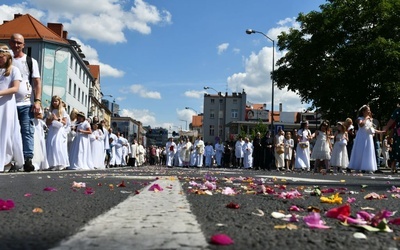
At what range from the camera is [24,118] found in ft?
27.3

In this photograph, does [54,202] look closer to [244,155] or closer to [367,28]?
[244,155]

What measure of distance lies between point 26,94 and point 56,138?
3314mm

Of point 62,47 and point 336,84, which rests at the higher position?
point 62,47

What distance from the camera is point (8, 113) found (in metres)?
7.39

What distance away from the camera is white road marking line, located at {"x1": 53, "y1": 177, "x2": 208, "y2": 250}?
1.80 m

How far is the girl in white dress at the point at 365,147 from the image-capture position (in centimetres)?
1425

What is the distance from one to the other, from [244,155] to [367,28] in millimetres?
12161

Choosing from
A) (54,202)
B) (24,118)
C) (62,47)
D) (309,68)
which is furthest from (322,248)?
(62,47)

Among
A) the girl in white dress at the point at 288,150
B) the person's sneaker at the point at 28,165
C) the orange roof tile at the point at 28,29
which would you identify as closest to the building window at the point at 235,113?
the orange roof tile at the point at 28,29

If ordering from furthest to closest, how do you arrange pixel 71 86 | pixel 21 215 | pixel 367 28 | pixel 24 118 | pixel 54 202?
pixel 71 86, pixel 367 28, pixel 24 118, pixel 54 202, pixel 21 215

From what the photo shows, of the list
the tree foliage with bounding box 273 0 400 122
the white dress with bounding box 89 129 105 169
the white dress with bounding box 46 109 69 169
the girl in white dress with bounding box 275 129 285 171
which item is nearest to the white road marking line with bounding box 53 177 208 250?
the white dress with bounding box 46 109 69 169

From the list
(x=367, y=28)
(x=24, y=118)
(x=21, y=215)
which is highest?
(x=367, y=28)

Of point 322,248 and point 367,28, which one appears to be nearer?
point 322,248

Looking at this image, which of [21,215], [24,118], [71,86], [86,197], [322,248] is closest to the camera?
[322,248]
